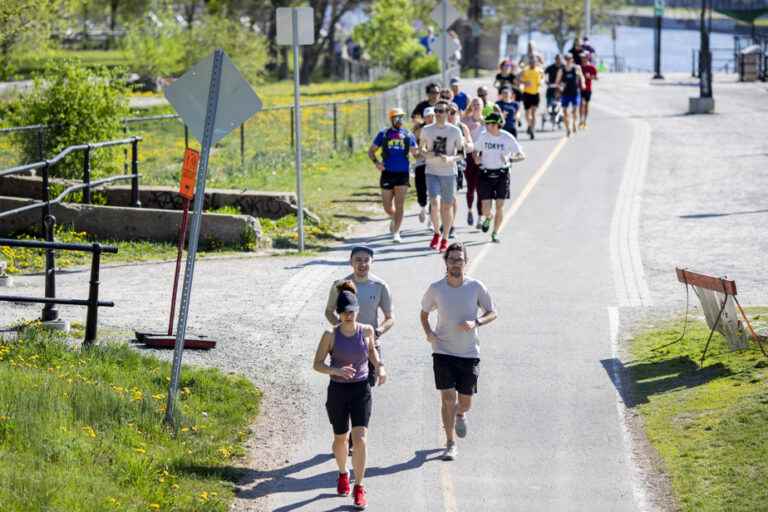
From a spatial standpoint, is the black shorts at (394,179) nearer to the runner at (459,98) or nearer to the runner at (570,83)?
the runner at (459,98)

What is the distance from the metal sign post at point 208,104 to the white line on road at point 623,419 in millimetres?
3473

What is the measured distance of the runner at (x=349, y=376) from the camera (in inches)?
376

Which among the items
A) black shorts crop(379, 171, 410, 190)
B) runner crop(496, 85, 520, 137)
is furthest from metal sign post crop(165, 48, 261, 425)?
runner crop(496, 85, 520, 137)

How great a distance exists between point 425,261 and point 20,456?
9.67m

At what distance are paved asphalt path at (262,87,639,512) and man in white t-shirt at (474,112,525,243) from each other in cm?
76

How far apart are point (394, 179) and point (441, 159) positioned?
3.54 feet

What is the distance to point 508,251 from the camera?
18969 millimetres

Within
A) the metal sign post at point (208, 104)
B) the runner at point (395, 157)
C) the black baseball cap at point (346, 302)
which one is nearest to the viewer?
the black baseball cap at point (346, 302)

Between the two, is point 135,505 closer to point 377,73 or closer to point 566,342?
point 566,342

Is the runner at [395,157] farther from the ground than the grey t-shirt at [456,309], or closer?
farther from the ground

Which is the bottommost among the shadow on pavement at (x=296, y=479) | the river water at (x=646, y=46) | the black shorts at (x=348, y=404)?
the shadow on pavement at (x=296, y=479)

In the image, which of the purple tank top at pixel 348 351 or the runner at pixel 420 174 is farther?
the runner at pixel 420 174

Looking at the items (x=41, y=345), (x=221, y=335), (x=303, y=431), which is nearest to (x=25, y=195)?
(x=221, y=335)

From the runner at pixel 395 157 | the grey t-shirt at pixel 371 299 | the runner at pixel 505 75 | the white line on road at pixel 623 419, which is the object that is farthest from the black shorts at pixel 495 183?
the runner at pixel 505 75
